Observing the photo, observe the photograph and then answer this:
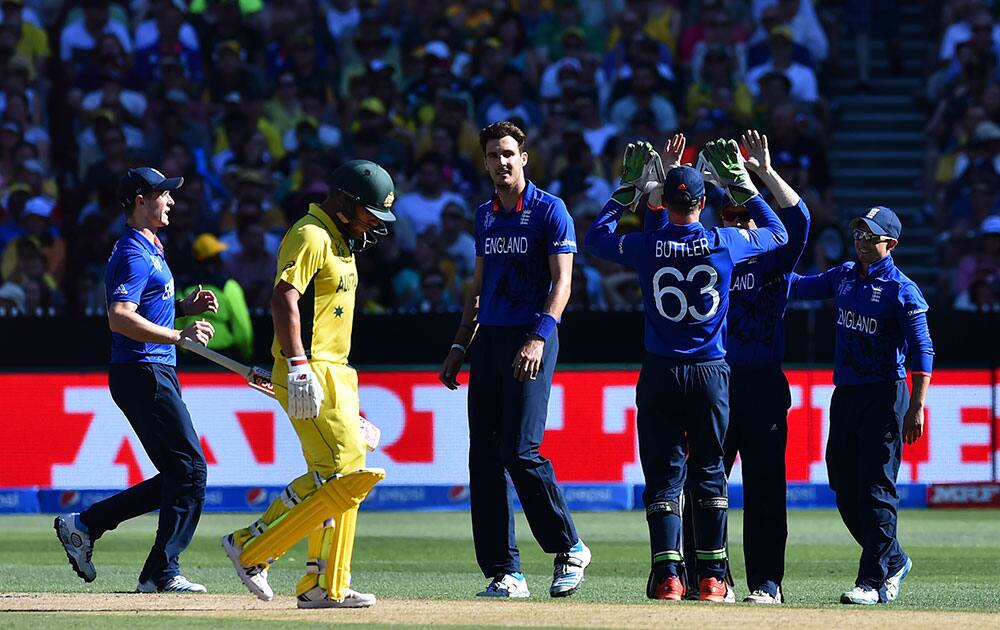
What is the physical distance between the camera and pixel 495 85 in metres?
20.8

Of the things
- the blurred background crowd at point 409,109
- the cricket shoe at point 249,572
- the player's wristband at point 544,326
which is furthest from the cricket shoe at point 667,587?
the blurred background crowd at point 409,109

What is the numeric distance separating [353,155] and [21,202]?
377cm

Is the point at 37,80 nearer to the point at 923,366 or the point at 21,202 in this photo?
the point at 21,202

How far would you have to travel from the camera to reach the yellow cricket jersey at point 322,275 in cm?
826

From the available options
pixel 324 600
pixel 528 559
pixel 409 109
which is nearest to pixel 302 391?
pixel 324 600

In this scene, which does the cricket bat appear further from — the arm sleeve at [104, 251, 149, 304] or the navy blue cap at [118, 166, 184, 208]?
the navy blue cap at [118, 166, 184, 208]

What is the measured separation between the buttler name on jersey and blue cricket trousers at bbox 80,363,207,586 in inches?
77.4

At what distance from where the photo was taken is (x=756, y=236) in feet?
29.8

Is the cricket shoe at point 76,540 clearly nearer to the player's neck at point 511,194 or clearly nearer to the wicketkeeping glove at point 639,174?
the player's neck at point 511,194

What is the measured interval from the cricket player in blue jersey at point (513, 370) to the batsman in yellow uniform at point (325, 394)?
3.02ft

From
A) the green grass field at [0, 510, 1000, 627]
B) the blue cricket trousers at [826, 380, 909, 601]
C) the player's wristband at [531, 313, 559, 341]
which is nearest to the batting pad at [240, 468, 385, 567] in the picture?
the green grass field at [0, 510, 1000, 627]

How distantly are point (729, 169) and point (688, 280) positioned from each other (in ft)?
2.33

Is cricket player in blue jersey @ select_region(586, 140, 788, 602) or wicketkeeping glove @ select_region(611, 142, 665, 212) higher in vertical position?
wicketkeeping glove @ select_region(611, 142, 665, 212)

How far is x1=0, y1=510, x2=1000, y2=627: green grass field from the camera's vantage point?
10.1m
